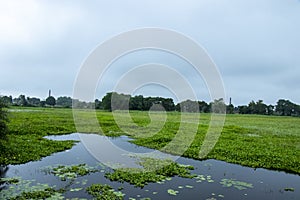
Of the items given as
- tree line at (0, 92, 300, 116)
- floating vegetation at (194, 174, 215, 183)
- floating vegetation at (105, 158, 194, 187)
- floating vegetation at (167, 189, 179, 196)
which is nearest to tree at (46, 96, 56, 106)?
tree line at (0, 92, 300, 116)

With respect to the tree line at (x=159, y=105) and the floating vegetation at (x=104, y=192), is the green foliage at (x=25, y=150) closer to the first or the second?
the floating vegetation at (x=104, y=192)

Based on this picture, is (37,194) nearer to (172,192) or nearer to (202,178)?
(172,192)

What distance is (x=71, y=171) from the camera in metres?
10.1

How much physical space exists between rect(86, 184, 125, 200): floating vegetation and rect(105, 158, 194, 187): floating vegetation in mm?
934

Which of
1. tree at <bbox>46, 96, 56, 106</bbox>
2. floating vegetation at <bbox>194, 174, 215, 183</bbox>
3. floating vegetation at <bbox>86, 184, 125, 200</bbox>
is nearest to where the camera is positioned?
floating vegetation at <bbox>86, 184, 125, 200</bbox>

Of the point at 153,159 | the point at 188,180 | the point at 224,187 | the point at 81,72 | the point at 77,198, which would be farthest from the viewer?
the point at 81,72

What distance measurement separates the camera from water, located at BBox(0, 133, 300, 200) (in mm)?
8188

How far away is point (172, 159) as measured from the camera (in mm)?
12992

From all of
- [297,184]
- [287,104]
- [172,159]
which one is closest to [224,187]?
[297,184]

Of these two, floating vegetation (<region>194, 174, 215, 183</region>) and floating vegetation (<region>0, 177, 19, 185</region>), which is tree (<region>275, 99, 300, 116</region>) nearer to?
floating vegetation (<region>194, 174, 215, 183</region>)

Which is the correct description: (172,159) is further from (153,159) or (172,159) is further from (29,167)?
(29,167)

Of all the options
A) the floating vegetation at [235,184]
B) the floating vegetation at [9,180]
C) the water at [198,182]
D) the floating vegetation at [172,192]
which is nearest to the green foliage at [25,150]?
the water at [198,182]

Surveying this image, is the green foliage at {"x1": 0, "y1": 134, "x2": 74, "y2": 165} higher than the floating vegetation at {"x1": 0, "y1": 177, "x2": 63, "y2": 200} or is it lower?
higher

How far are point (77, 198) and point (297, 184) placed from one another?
7.96m
